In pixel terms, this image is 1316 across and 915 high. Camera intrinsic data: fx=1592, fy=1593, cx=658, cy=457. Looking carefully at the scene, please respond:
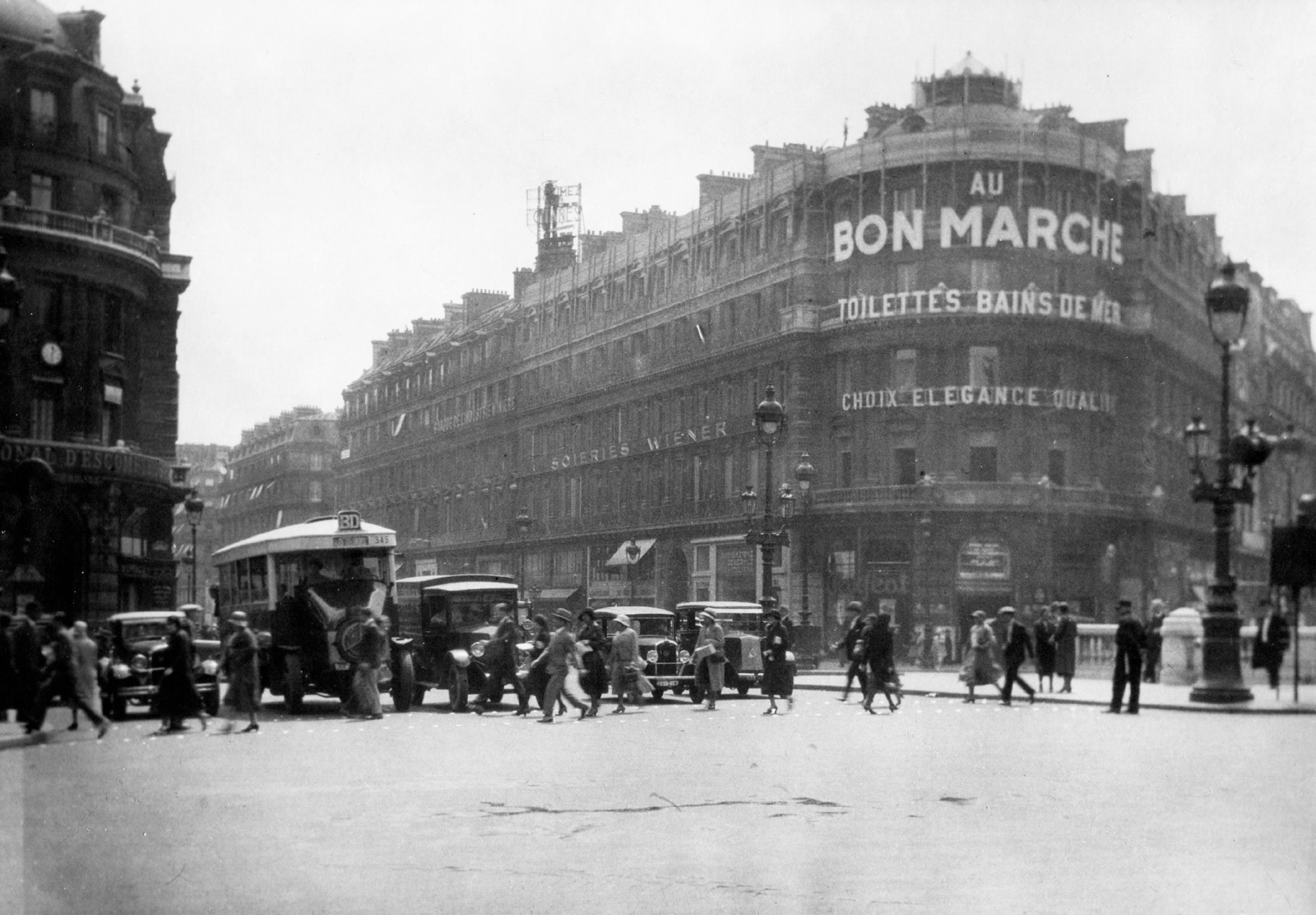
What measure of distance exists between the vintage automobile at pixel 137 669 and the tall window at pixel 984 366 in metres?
31.2

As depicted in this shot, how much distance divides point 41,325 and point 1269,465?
1508 centimetres

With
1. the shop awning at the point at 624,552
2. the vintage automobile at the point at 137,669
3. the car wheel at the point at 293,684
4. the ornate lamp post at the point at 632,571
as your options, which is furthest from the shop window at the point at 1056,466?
the vintage automobile at the point at 137,669

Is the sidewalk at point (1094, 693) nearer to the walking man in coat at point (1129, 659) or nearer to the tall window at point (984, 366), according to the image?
the walking man in coat at point (1129, 659)

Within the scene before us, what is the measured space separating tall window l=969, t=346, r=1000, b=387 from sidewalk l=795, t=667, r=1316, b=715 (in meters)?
11.8

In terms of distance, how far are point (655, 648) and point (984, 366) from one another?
2540 centimetres

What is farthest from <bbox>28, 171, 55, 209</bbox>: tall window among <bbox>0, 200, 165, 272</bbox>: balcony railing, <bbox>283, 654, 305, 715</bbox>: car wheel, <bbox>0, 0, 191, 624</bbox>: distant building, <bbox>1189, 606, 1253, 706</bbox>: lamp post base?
<bbox>1189, 606, 1253, 706</bbox>: lamp post base

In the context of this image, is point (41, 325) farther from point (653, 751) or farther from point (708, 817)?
point (708, 817)

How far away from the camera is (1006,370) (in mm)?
51125

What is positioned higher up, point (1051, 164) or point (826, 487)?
point (1051, 164)

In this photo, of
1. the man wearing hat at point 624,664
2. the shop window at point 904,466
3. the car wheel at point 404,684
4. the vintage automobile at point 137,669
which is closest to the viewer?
the vintage automobile at point 137,669

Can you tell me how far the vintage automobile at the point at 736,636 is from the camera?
30.3 meters

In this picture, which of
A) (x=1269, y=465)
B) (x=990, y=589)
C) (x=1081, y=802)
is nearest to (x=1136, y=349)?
(x=990, y=589)

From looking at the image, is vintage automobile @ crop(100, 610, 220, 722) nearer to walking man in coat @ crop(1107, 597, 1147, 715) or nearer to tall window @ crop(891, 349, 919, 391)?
walking man in coat @ crop(1107, 597, 1147, 715)

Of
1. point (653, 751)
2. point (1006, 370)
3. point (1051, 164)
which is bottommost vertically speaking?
point (653, 751)
